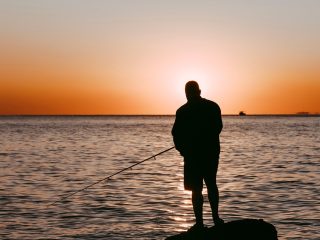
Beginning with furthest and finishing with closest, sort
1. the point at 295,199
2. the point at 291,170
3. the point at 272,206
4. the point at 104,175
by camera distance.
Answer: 1. the point at 291,170
2. the point at 104,175
3. the point at 295,199
4. the point at 272,206

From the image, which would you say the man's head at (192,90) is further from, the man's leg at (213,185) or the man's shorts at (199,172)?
the man's leg at (213,185)

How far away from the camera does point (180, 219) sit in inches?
645

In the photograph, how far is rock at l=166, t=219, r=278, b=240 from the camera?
32.7 ft

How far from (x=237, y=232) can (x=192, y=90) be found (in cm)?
254

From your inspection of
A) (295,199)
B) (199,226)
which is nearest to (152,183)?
(295,199)

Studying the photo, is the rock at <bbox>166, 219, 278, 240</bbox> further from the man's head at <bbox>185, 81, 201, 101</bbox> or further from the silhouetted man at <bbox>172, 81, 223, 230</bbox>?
the man's head at <bbox>185, 81, 201, 101</bbox>

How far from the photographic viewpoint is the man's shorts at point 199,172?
10.1 metres

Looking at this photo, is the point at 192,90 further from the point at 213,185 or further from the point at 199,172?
the point at 213,185

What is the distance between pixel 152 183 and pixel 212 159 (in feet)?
46.8

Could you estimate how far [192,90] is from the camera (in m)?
10.1

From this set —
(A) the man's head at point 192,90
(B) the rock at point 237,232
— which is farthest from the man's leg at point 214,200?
(A) the man's head at point 192,90

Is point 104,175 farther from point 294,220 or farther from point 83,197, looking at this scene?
point 294,220

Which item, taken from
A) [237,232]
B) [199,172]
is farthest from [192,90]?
[237,232]

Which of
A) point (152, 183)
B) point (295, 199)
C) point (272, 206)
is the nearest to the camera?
point (272, 206)
